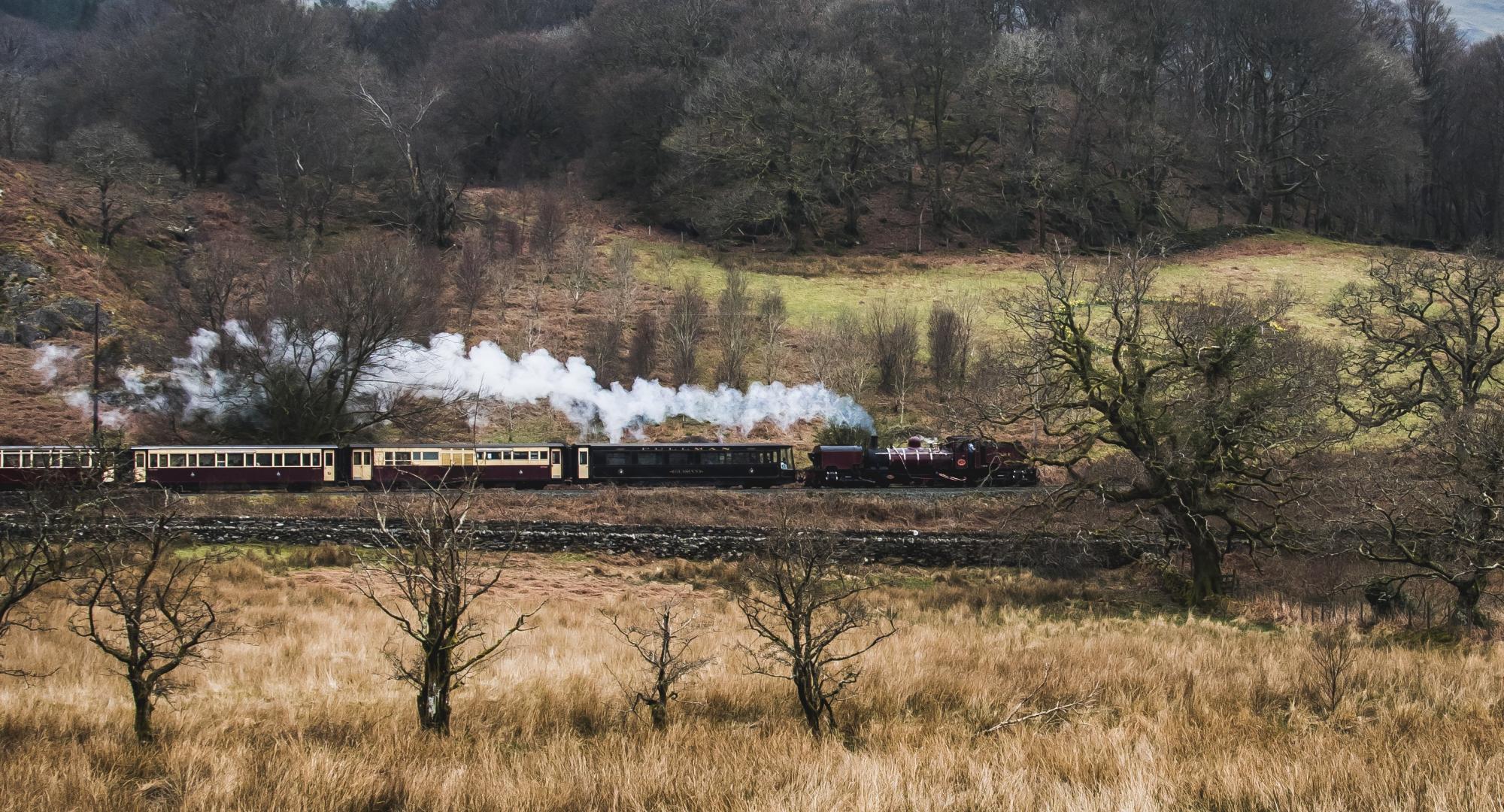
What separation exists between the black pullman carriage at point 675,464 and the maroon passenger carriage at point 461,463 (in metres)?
1.11

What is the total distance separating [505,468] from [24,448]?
1586 cm

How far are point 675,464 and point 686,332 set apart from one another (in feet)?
36.2

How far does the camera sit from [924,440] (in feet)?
125

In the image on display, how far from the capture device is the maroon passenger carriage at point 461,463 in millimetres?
36031

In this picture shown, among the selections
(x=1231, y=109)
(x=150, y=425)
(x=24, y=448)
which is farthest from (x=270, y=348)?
(x=1231, y=109)

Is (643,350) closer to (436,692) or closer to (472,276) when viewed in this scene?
(472,276)

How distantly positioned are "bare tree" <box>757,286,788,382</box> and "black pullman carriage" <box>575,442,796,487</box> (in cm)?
868

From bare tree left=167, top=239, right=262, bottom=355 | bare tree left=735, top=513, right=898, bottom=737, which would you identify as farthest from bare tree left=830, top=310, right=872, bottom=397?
bare tree left=167, top=239, right=262, bottom=355

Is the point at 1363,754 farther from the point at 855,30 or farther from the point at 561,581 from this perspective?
the point at 855,30

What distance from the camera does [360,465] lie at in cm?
3641

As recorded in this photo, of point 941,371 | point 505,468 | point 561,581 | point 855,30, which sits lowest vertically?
point 561,581

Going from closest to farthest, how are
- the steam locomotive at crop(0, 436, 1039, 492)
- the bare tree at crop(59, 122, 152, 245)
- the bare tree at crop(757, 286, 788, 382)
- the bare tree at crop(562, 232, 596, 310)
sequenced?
the steam locomotive at crop(0, 436, 1039, 492), the bare tree at crop(757, 286, 788, 382), the bare tree at crop(59, 122, 152, 245), the bare tree at crop(562, 232, 596, 310)

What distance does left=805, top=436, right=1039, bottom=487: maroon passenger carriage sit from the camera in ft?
121

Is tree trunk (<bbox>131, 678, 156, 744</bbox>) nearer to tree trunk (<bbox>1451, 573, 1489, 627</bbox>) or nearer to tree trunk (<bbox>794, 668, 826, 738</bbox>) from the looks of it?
tree trunk (<bbox>794, 668, 826, 738</bbox>)
